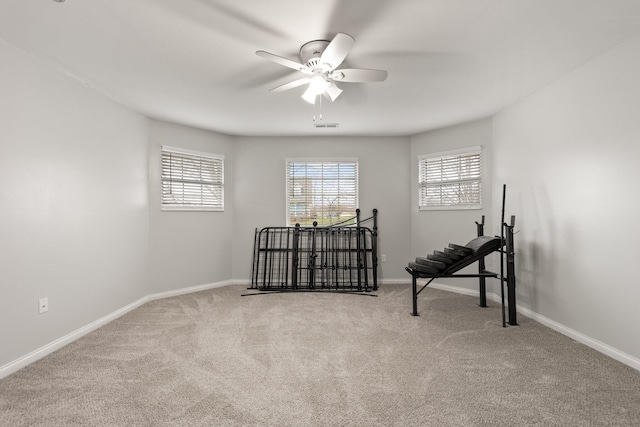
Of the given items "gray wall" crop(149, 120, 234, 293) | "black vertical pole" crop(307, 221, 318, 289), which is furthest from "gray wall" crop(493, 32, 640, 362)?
"gray wall" crop(149, 120, 234, 293)

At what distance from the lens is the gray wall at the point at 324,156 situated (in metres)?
5.65

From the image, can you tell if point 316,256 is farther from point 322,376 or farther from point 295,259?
point 322,376

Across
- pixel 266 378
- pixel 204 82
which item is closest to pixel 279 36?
pixel 204 82

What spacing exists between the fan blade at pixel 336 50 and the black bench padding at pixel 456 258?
2439 millimetres

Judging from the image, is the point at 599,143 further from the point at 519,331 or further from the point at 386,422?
the point at 386,422

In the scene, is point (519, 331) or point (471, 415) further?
point (519, 331)

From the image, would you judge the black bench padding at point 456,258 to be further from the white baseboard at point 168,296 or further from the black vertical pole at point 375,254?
the black vertical pole at point 375,254

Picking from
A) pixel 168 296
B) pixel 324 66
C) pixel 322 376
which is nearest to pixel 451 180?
pixel 324 66

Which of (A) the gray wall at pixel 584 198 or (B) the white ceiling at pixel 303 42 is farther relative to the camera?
(A) the gray wall at pixel 584 198

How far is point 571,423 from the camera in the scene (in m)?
1.81

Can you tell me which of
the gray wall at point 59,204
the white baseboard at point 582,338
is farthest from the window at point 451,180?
the gray wall at point 59,204

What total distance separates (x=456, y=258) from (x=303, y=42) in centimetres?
277

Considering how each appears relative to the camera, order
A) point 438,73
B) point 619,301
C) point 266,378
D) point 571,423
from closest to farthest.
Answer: point 571,423 < point 266,378 < point 619,301 < point 438,73

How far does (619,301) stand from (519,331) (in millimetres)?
906
